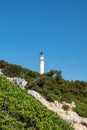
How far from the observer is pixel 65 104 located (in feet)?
94.4

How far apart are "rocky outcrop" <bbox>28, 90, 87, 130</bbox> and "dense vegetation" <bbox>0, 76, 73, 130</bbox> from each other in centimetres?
997

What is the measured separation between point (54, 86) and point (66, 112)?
5.24 meters

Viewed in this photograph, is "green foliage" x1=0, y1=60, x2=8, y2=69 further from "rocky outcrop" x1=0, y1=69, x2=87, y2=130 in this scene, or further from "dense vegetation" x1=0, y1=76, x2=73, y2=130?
"dense vegetation" x1=0, y1=76, x2=73, y2=130

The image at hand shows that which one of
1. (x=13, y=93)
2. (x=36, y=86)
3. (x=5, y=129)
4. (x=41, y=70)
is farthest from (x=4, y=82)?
(x=41, y=70)

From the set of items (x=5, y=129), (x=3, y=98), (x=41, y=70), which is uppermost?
(x=41, y=70)

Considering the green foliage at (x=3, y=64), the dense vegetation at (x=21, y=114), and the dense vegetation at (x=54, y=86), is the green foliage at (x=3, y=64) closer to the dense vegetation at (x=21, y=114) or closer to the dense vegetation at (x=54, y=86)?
the dense vegetation at (x=54, y=86)

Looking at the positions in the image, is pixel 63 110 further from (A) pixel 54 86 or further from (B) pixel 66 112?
(A) pixel 54 86

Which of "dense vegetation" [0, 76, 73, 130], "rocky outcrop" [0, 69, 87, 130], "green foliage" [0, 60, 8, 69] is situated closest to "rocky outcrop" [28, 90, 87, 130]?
A: "rocky outcrop" [0, 69, 87, 130]

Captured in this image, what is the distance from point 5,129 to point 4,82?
138 inches

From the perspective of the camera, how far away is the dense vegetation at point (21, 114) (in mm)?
12289

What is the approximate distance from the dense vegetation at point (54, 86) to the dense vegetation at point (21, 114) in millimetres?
13333

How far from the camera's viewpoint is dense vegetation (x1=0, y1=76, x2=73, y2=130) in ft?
40.3

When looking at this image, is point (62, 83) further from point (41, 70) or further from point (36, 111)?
point (36, 111)

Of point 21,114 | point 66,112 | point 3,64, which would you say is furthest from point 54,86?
point 21,114
